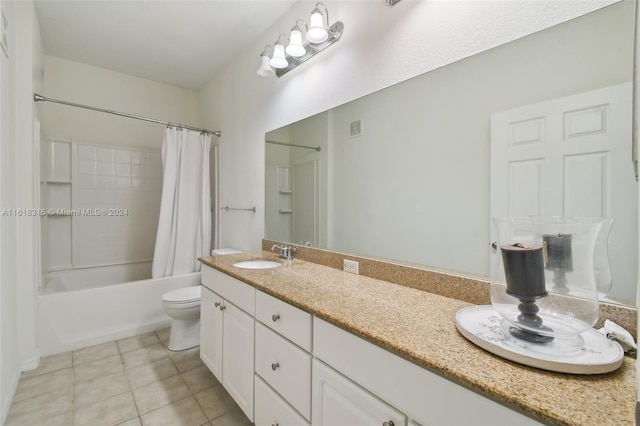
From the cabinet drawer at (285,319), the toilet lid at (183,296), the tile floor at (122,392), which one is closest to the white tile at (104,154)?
the toilet lid at (183,296)

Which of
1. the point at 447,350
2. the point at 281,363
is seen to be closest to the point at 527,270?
the point at 447,350

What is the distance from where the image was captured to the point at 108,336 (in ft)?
7.72

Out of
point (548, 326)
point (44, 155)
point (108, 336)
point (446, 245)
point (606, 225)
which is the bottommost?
point (108, 336)

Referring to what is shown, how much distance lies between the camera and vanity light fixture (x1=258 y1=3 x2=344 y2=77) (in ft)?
5.21

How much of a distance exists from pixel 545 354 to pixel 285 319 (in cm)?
83

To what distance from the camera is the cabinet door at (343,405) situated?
770mm

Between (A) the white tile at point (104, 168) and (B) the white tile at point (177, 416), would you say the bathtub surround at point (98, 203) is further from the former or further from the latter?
(B) the white tile at point (177, 416)

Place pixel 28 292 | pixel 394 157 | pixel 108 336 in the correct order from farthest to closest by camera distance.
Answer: pixel 108 336 → pixel 28 292 → pixel 394 157

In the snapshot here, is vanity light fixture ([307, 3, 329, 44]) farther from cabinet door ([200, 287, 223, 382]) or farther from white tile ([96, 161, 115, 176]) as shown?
white tile ([96, 161, 115, 176])

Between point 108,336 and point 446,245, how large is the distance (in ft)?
A: 9.06

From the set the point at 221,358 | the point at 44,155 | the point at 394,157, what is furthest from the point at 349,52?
the point at 44,155

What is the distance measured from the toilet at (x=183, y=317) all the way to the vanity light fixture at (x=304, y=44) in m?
1.83

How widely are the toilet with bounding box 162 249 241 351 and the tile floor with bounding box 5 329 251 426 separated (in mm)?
71

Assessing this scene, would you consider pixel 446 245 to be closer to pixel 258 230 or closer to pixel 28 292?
pixel 258 230
